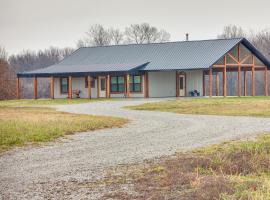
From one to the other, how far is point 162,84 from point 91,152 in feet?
110

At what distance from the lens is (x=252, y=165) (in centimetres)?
1030

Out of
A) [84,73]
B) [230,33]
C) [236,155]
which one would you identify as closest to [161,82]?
[84,73]

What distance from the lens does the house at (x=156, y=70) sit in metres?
44.4

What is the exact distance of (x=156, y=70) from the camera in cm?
4391

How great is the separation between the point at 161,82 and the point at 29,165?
116ft

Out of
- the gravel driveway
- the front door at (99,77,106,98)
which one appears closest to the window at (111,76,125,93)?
the front door at (99,77,106,98)

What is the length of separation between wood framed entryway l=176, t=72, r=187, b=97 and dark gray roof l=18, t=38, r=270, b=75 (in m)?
1.70

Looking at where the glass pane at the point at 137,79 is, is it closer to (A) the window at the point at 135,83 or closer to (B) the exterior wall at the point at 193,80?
(A) the window at the point at 135,83

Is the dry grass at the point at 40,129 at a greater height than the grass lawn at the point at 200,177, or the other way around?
the dry grass at the point at 40,129

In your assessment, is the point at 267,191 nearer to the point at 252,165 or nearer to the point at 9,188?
the point at 252,165

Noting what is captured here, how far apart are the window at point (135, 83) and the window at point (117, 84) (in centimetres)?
74

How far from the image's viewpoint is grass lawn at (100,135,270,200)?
26.6ft

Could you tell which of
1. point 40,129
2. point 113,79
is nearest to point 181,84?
point 113,79

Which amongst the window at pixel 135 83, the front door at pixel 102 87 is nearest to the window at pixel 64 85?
the front door at pixel 102 87
